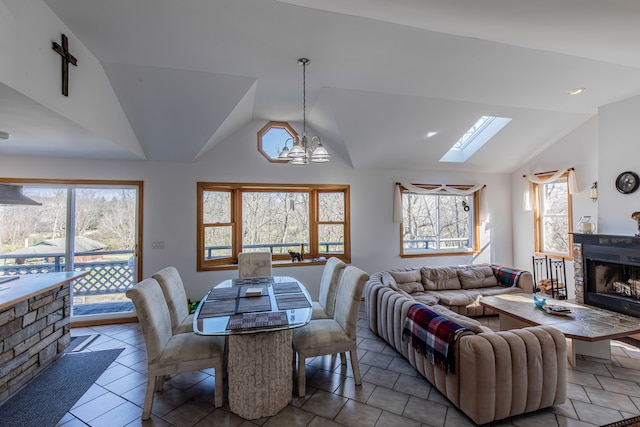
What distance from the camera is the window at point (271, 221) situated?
4691mm

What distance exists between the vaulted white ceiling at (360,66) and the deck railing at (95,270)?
59.3 inches

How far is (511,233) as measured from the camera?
20.0 ft

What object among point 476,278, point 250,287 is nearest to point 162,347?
point 250,287

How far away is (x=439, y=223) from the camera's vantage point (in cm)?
593

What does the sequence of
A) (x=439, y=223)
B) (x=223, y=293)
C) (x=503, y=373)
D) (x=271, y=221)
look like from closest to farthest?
(x=503, y=373)
(x=223, y=293)
(x=271, y=221)
(x=439, y=223)

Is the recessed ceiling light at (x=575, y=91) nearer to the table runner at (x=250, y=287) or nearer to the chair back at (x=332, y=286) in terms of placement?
the chair back at (x=332, y=286)

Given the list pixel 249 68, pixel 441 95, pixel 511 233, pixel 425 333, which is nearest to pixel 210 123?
pixel 249 68

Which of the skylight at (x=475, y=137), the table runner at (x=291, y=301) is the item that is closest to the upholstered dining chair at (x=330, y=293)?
the table runner at (x=291, y=301)

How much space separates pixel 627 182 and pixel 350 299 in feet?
13.2

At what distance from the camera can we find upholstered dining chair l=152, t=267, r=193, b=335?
276cm

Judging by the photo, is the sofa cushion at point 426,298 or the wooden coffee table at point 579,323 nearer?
the wooden coffee table at point 579,323

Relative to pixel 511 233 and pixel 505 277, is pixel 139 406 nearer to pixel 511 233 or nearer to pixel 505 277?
pixel 505 277

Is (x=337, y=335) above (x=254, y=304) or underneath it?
underneath

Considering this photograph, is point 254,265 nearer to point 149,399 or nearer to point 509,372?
point 149,399
